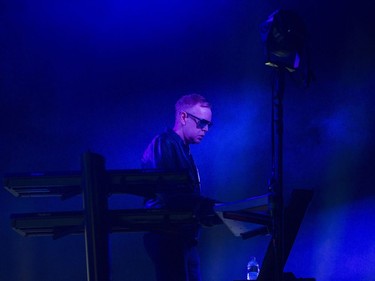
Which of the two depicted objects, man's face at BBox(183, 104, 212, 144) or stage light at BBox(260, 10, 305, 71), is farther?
man's face at BBox(183, 104, 212, 144)

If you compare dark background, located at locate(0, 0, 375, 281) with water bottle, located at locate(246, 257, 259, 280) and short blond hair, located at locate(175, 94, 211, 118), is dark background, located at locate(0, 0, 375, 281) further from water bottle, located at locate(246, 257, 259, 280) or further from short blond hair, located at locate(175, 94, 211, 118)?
short blond hair, located at locate(175, 94, 211, 118)

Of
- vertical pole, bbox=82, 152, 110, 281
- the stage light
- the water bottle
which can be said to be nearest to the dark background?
the water bottle

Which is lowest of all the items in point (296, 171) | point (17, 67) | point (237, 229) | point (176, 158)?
point (237, 229)

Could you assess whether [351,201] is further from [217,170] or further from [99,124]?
[99,124]

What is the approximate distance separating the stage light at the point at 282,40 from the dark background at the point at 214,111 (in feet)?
7.04

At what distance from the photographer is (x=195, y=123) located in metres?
3.37

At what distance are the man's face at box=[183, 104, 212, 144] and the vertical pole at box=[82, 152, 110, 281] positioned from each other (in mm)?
1663

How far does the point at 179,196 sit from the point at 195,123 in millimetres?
1090

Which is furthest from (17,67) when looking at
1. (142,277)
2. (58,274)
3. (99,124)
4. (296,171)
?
(296,171)

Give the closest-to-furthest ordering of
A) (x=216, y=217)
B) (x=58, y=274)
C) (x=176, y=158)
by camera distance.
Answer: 1. (x=216, y=217)
2. (x=176, y=158)
3. (x=58, y=274)

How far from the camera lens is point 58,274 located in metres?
4.54

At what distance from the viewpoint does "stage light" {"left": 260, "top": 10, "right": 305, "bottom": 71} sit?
2.50 m

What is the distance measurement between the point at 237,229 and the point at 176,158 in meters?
0.80

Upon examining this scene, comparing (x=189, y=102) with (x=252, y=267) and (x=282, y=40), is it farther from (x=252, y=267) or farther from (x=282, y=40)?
(x=252, y=267)
